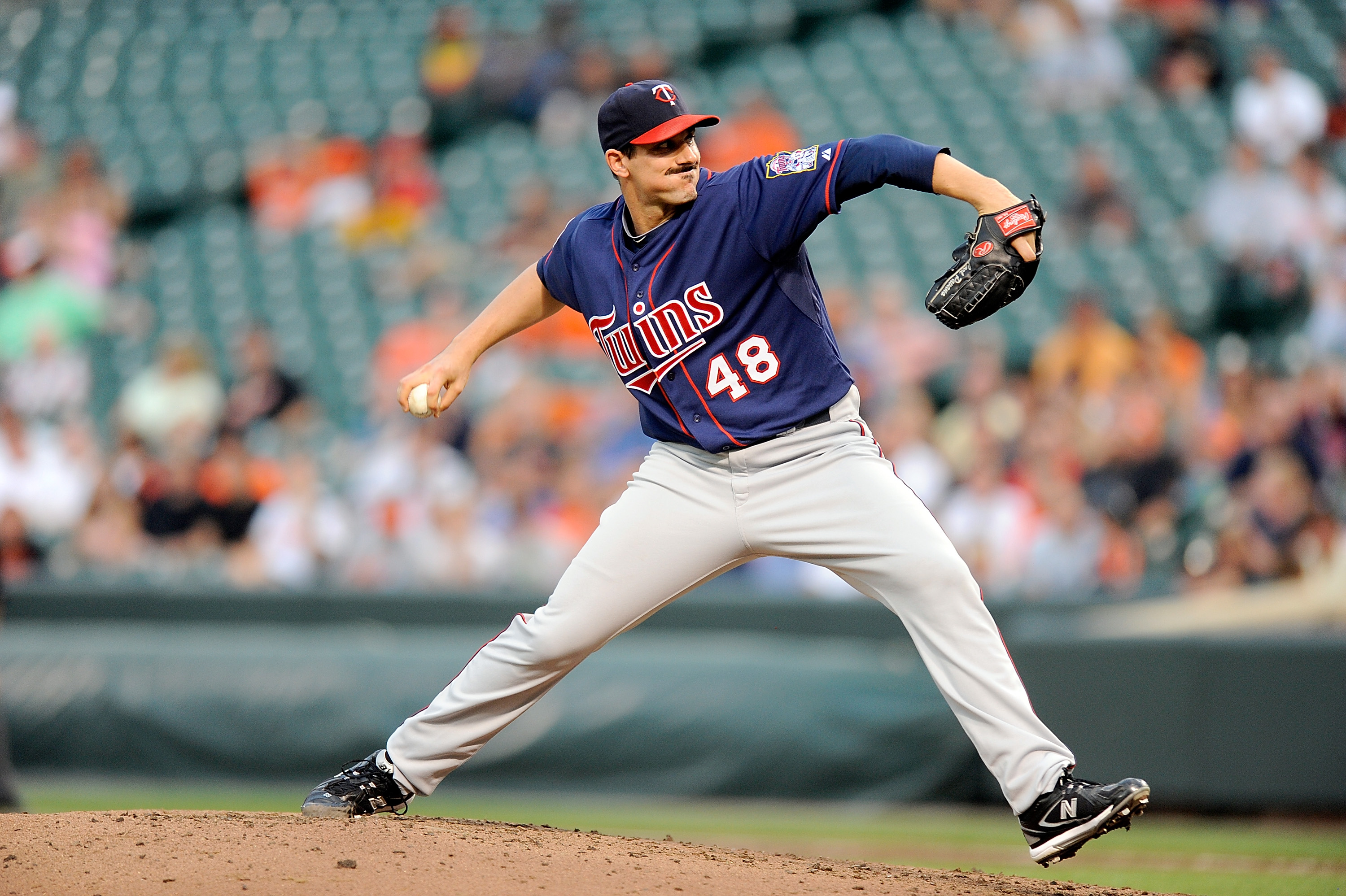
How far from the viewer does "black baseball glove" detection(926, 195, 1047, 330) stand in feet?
9.96

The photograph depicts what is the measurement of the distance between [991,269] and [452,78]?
10.5 meters

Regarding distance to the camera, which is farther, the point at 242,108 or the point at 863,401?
Result: the point at 242,108

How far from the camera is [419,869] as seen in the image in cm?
321

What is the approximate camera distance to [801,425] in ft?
11.2

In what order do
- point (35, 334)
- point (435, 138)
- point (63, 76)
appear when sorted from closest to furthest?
point (35, 334)
point (435, 138)
point (63, 76)

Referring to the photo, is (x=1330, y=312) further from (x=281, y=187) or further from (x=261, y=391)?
(x=281, y=187)

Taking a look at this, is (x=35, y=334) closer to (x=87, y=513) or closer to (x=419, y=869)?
(x=87, y=513)

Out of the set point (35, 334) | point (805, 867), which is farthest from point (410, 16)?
point (805, 867)

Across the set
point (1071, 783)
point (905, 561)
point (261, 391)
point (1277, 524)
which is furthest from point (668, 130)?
point (261, 391)

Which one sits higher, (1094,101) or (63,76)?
(63,76)

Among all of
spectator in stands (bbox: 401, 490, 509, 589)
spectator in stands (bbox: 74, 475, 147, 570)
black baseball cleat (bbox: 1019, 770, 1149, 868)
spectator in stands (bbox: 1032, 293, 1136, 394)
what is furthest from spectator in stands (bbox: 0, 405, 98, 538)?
black baseball cleat (bbox: 1019, 770, 1149, 868)

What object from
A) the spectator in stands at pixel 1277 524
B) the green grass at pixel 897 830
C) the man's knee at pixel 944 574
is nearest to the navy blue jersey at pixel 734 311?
the man's knee at pixel 944 574

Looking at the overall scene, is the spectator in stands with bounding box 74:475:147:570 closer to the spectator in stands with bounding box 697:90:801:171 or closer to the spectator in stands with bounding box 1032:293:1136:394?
the spectator in stands with bounding box 697:90:801:171

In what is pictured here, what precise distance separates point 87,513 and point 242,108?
5495 mm
